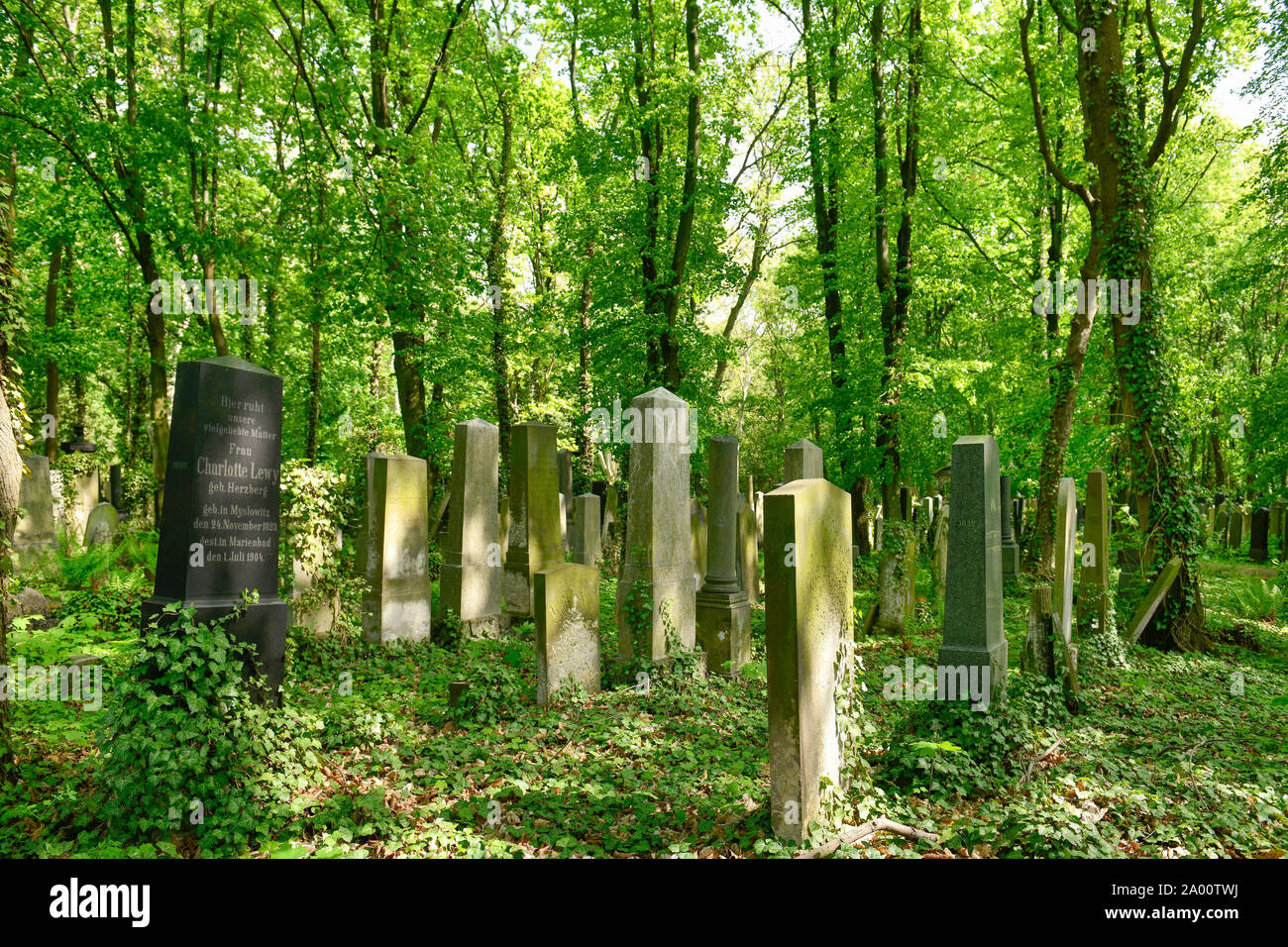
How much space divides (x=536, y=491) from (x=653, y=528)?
156cm

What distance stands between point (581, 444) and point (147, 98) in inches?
482

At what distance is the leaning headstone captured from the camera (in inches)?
336

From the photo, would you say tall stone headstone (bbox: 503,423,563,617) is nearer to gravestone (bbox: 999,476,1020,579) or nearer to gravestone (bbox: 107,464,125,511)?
gravestone (bbox: 999,476,1020,579)

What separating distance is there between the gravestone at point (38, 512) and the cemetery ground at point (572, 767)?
4.04m

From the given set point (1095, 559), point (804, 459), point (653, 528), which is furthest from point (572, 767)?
point (1095, 559)

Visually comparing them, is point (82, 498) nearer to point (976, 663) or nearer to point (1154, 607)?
point (976, 663)

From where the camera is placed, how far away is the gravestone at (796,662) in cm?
370

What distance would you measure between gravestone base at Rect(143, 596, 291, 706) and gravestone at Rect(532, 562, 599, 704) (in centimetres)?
205

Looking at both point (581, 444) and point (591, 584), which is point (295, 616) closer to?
point (591, 584)

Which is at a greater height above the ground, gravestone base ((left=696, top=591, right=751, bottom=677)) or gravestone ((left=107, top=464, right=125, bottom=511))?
gravestone ((left=107, top=464, right=125, bottom=511))

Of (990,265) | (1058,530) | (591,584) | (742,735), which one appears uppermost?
(990,265)

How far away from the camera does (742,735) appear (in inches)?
221

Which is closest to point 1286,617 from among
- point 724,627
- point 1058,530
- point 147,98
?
point 1058,530
